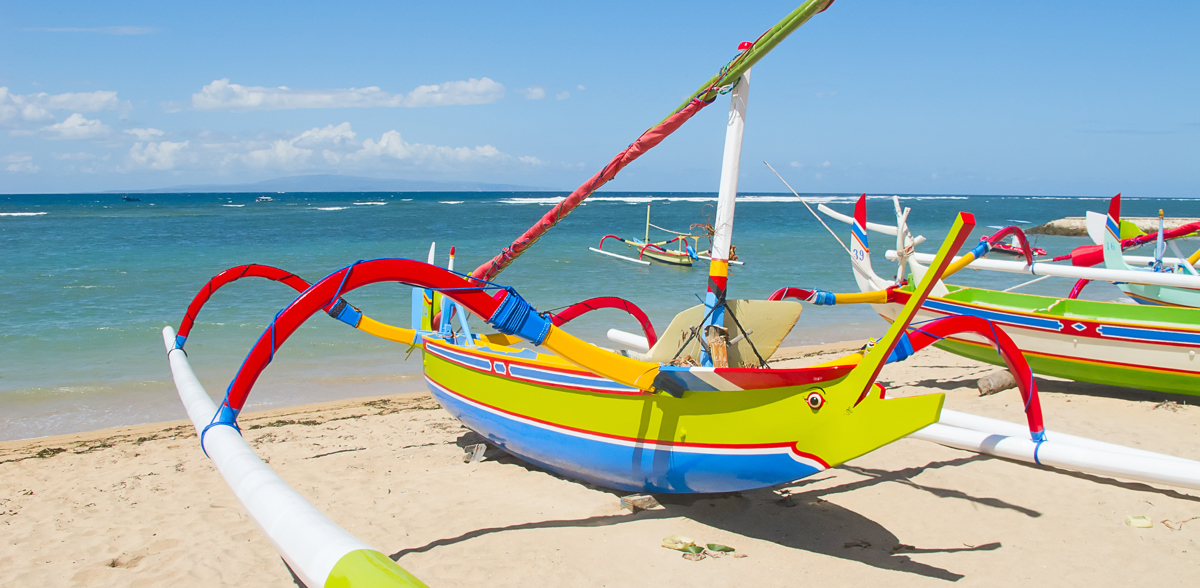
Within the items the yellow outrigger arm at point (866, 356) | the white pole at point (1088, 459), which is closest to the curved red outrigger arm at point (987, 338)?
the white pole at point (1088, 459)

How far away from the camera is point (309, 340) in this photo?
1249cm

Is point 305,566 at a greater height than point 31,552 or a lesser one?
greater

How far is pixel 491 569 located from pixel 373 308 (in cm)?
1230

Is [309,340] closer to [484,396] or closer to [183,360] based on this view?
[183,360]

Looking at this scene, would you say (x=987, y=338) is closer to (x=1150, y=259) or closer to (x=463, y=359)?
(x=463, y=359)

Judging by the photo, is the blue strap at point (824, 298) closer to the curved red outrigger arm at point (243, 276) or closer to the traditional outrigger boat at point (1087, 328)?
the traditional outrigger boat at point (1087, 328)

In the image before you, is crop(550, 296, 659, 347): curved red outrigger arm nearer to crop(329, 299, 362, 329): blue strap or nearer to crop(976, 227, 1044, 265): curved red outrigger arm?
crop(329, 299, 362, 329): blue strap

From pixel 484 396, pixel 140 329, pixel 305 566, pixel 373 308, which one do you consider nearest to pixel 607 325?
pixel 373 308

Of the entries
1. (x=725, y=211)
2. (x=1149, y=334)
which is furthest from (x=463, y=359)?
(x=1149, y=334)

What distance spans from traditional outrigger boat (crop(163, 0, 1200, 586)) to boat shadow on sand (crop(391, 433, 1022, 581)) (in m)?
0.44

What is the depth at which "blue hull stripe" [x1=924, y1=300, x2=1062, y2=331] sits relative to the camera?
774 cm

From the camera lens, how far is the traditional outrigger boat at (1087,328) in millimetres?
7047

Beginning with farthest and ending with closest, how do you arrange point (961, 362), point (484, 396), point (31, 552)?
point (961, 362)
point (484, 396)
point (31, 552)

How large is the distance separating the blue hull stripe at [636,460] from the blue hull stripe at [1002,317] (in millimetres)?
4658
